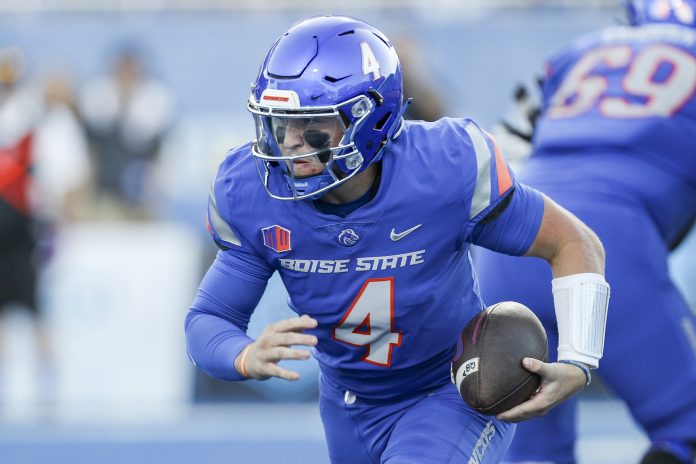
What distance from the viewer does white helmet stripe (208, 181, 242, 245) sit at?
3.46 metres

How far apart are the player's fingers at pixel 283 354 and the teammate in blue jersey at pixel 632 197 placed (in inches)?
51.9

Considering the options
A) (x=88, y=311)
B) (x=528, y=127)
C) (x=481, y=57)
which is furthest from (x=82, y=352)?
(x=528, y=127)

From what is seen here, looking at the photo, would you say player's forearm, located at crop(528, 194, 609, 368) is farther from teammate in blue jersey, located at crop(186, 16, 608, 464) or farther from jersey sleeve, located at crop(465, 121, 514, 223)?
jersey sleeve, located at crop(465, 121, 514, 223)

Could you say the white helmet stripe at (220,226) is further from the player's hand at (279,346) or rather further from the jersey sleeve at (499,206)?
the jersey sleeve at (499,206)

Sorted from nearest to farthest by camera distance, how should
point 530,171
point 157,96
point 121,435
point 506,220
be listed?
point 506,220 → point 530,171 → point 121,435 → point 157,96

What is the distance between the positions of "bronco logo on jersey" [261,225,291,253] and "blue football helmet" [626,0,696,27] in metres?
1.78

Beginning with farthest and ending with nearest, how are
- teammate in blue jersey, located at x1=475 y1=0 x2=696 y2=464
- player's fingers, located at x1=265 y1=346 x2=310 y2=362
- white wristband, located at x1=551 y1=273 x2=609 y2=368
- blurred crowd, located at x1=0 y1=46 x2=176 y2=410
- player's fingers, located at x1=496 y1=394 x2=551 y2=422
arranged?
→ 1. blurred crowd, located at x1=0 y1=46 x2=176 y2=410
2. teammate in blue jersey, located at x1=475 y1=0 x2=696 y2=464
3. white wristband, located at x1=551 y1=273 x2=609 y2=368
4. player's fingers, located at x1=496 y1=394 x2=551 y2=422
5. player's fingers, located at x1=265 y1=346 x2=310 y2=362

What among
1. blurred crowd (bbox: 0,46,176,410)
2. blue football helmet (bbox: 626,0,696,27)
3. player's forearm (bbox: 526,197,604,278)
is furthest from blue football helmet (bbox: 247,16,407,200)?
blurred crowd (bbox: 0,46,176,410)

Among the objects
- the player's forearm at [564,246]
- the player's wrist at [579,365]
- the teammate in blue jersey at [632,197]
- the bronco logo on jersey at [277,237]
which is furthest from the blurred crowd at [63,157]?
the player's wrist at [579,365]

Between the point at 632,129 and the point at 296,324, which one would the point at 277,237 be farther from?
the point at 632,129

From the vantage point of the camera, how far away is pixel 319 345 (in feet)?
12.0

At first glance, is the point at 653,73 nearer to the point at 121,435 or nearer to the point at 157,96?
the point at 121,435

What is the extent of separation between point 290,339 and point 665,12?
2126 millimetres

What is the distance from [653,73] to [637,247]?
24.0 inches
